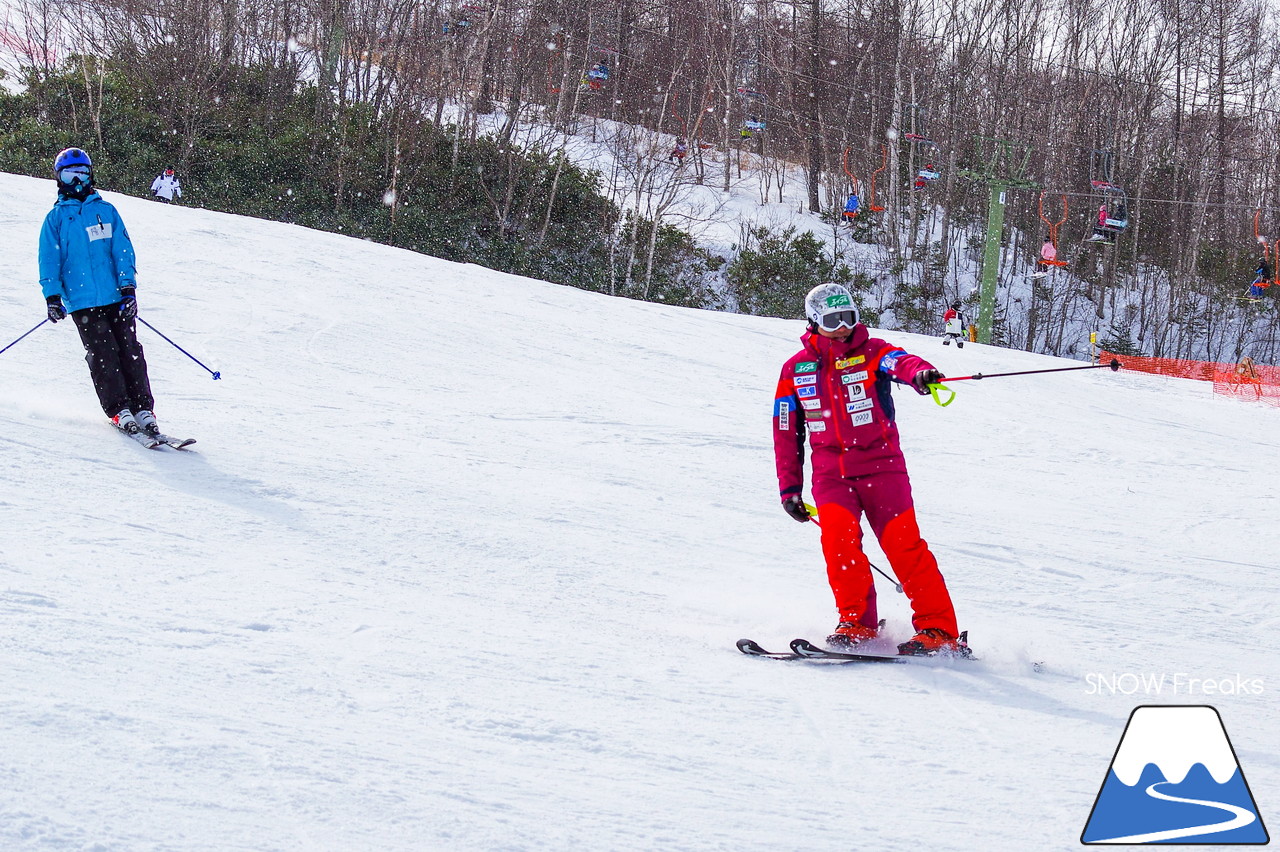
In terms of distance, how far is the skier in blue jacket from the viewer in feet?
18.4

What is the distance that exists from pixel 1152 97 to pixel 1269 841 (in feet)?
123

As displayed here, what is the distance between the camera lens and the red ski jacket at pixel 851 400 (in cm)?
404

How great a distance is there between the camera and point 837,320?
4047 millimetres

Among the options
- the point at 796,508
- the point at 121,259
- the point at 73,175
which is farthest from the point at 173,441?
the point at 796,508

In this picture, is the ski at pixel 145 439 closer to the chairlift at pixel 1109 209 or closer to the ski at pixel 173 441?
the ski at pixel 173 441

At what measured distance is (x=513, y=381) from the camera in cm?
902

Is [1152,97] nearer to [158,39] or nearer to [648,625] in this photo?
[158,39]

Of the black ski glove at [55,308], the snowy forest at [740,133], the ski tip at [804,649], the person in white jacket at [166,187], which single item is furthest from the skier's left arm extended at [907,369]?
the snowy forest at [740,133]

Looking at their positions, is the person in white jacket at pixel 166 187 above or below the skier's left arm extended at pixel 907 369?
above

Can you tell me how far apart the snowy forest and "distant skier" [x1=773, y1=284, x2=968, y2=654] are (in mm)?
21002

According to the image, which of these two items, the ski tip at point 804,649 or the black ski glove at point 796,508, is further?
the black ski glove at point 796,508

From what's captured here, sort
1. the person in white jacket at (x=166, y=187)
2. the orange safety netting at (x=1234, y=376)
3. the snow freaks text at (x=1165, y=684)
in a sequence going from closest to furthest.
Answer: the snow freaks text at (x=1165, y=684)
the orange safety netting at (x=1234, y=376)
the person in white jacket at (x=166, y=187)

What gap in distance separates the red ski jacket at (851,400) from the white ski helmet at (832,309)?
0.07 metres

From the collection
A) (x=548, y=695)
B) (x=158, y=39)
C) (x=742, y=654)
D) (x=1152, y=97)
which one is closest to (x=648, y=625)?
(x=742, y=654)
